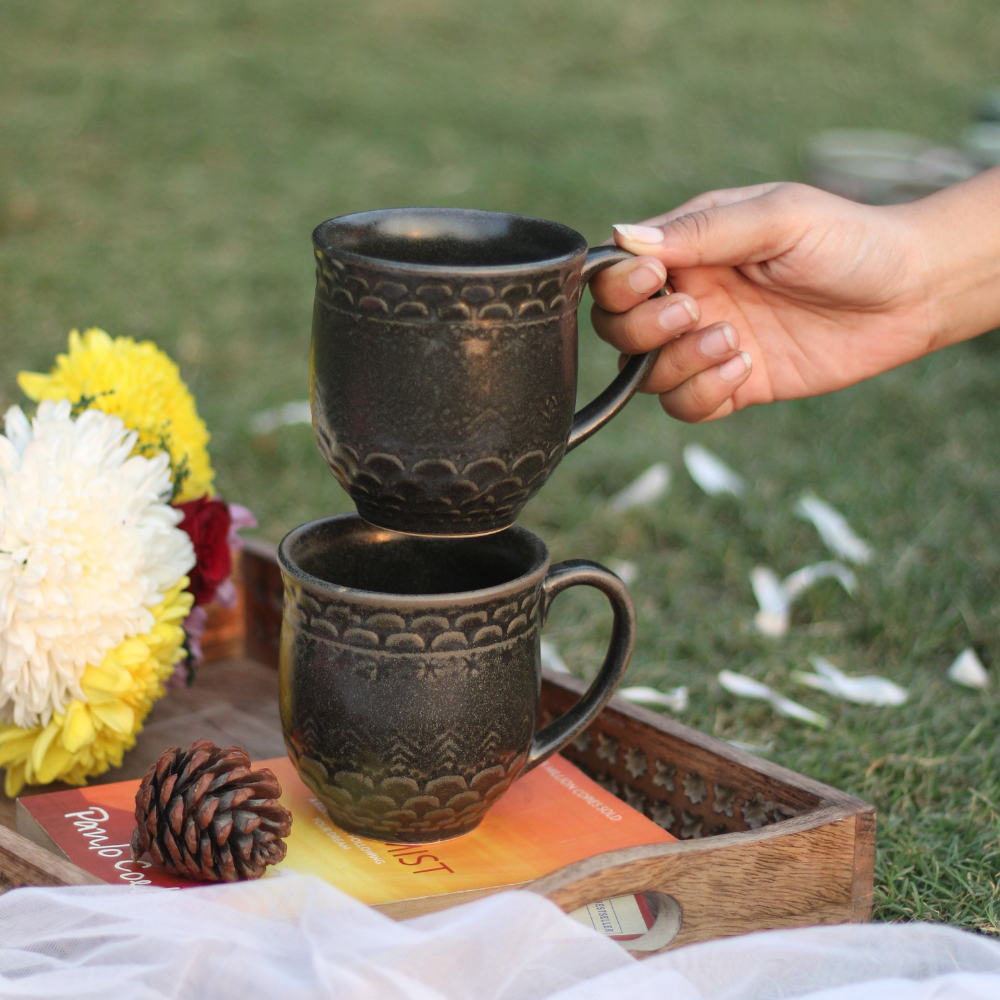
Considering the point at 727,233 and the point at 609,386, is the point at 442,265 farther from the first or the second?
the point at 727,233

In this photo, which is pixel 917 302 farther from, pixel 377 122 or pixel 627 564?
pixel 377 122

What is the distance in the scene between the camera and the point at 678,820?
1.08m

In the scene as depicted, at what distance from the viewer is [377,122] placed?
4586 millimetres

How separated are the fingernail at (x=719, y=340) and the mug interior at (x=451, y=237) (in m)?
0.23

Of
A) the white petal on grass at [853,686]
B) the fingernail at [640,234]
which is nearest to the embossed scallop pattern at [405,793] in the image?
the fingernail at [640,234]

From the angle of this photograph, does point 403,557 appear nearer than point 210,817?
No

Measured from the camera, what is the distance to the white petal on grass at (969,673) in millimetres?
1565

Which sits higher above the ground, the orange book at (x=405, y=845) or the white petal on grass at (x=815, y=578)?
the orange book at (x=405, y=845)

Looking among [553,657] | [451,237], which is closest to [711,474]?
[553,657]

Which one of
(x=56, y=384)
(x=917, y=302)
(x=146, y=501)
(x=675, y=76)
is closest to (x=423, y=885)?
(x=146, y=501)

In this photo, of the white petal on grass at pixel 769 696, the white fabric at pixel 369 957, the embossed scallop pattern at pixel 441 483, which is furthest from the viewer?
the white petal on grass at pixel 769 696

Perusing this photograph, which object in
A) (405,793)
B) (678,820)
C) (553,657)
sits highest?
(405,793)

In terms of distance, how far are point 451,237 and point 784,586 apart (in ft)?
3.53

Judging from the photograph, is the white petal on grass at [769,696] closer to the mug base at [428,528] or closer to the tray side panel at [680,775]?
the tray side panel at [680,775]
